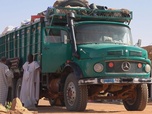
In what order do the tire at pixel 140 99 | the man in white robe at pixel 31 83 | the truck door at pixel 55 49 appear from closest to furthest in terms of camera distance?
the tire at pixel 140 99
the truck door at pixel 55 49
the man in white robe at pixel 31 83

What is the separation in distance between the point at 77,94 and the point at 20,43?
4852mm

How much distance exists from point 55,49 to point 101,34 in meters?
1.35

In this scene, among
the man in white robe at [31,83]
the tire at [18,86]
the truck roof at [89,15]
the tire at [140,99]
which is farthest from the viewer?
the tire at [18,86]

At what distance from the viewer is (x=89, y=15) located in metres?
12.8

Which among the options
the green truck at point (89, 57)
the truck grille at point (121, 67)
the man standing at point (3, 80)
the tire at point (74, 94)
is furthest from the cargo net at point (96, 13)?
the man standing at point (3, 80)

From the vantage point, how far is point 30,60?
13438mm

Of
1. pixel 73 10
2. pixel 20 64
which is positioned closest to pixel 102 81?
pixel 73 10

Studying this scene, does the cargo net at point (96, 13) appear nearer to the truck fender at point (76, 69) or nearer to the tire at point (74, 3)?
the tire at point (74, 3)

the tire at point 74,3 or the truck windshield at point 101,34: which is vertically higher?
the tire at point 74,3

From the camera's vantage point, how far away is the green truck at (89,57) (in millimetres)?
11219

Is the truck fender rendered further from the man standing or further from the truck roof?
the man standing

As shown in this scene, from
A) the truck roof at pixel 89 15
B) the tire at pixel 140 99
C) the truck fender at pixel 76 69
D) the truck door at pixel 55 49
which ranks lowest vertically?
the tire at pixel 140 99

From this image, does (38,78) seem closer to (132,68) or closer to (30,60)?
(30,60)

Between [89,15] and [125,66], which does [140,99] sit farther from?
[89,15]
